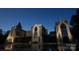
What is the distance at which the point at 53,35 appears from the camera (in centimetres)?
311

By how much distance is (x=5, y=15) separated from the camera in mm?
3156
